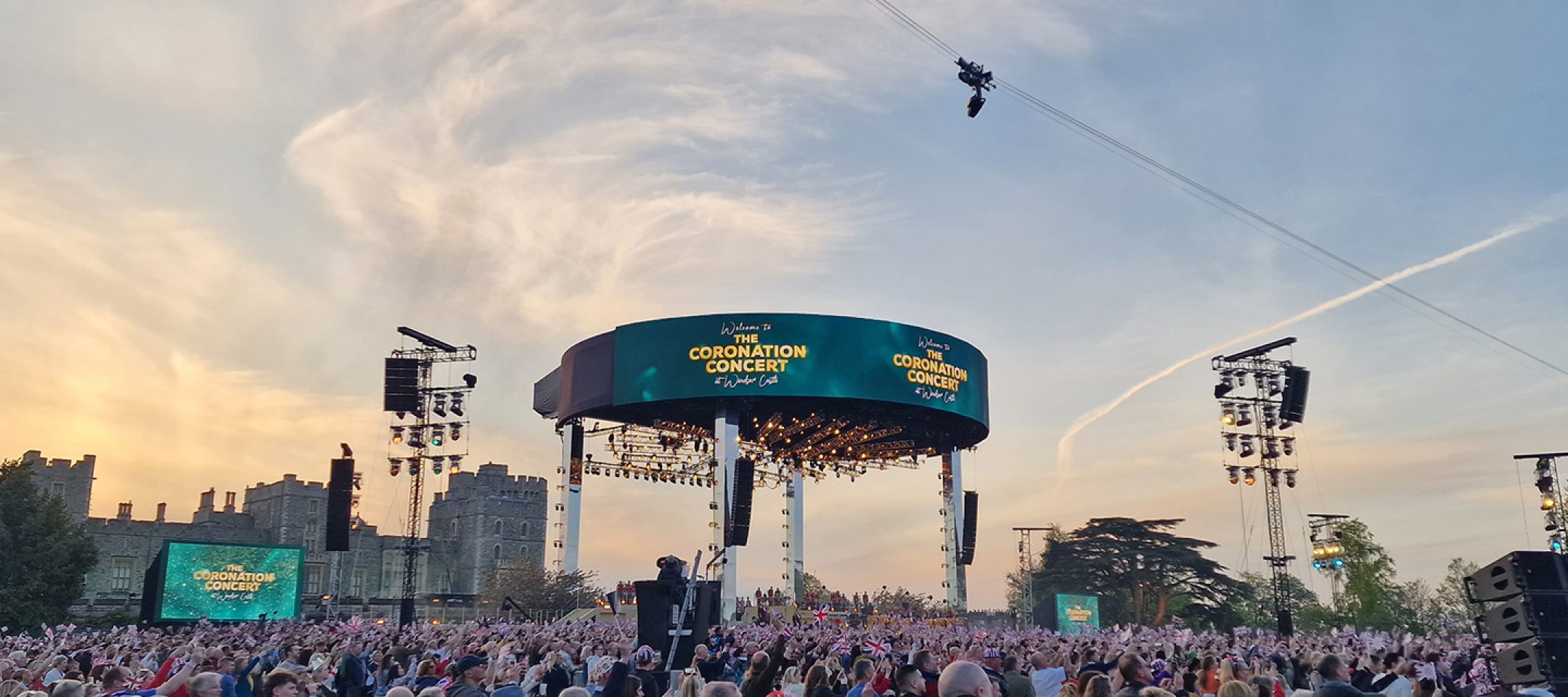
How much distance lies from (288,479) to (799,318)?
76.0 metres

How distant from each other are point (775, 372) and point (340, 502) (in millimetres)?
17311

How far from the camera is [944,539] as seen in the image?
51.4m

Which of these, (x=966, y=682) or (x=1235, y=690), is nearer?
(x=966, y=682)

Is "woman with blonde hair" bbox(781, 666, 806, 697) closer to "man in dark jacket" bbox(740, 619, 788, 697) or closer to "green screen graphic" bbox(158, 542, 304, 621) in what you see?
"man in dark jacket" bbox(740, 619, 788, 697)

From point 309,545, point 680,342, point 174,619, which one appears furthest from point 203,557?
point 309,545

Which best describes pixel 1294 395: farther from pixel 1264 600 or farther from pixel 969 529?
pixel 1264 600

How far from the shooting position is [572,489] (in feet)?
166

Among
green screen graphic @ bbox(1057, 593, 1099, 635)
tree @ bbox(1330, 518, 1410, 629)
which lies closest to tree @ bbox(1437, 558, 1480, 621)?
tree @ bbox(1330, 518, 1410, 629)

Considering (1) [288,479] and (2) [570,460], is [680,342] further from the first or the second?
(1) [288,479]

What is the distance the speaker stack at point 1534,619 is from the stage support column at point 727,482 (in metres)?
35.3

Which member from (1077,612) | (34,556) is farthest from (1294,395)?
(34,556)

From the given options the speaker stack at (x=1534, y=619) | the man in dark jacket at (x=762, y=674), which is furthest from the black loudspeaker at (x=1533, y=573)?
the man in dark jacket at (x=762, y=674)

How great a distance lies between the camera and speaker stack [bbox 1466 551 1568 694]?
845cm

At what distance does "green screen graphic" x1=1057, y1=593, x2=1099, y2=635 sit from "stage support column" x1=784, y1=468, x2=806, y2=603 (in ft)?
44.4
